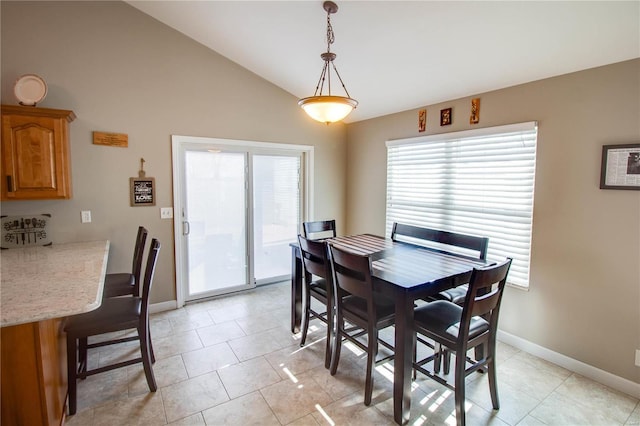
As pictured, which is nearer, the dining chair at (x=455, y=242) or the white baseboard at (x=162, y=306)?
the dining chair at (x=455, y=242)

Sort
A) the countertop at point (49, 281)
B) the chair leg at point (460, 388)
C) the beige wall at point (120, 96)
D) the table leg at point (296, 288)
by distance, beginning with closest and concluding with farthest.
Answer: the countertop at point (49, 281)
the chair leg at point (460, 388)
the beige wall at point (120, 96)
the table leg at point (296, 288)

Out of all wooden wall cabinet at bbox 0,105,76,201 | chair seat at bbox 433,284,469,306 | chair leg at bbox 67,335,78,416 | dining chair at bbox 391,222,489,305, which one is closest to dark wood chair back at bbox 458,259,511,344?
dining chair at bbox 391,222,489,305

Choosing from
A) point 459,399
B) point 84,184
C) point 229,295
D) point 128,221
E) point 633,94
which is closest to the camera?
point 459,399

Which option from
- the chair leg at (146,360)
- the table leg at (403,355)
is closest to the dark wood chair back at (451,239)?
the table leg at (403,355)

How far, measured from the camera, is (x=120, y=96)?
10.8 feet

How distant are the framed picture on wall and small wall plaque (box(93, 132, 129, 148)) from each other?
A: 166 inches

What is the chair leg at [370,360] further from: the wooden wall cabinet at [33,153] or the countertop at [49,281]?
the wooden wall cabinet at [33,153]

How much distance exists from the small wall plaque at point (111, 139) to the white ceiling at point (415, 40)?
52.0 inches

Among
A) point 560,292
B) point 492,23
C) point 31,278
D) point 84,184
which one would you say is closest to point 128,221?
point 84,184

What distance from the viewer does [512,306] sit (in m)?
3.02

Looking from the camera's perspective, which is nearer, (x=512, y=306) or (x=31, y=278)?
(x=31, y=278)

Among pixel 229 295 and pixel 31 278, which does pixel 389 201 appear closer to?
pixel 229 295

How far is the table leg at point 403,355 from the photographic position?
195 centimetres

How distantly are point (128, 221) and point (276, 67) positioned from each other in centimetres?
238
